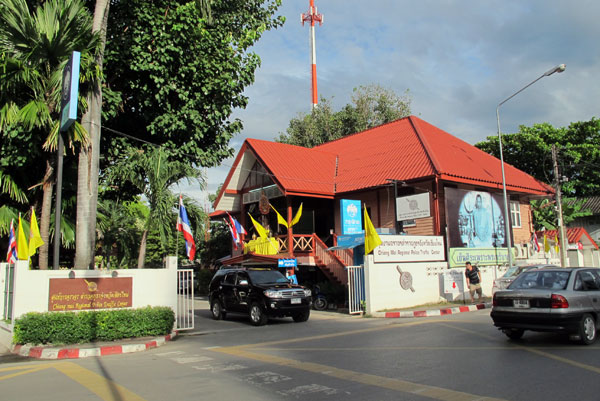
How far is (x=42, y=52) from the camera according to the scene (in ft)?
40.8

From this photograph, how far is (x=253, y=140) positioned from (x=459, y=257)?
11775 mm

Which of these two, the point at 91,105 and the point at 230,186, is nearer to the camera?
the point at 91,105

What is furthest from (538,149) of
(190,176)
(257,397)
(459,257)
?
(257,397)

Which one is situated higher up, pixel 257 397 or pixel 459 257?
pixel 459 257

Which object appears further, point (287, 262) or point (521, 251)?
point (521, 251)

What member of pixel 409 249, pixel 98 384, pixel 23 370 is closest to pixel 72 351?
pixel 23 370

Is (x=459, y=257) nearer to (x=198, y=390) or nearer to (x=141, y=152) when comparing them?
(x=141, y=152)

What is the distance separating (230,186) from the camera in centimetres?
2720

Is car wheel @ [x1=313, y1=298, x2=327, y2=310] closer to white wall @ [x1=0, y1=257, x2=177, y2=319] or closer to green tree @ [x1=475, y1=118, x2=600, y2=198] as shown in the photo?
white wall @ [x1=0, y1=257, x2=177, y2=319]

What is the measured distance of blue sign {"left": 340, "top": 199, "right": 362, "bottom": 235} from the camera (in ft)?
64.9

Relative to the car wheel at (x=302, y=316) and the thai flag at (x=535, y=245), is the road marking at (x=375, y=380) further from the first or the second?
the thai flag at (x=535, y=245)

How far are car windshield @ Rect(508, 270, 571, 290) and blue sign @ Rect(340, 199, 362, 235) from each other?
9.93 m

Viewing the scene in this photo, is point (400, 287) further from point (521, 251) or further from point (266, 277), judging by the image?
point (521, 251)

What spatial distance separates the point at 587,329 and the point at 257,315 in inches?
369
